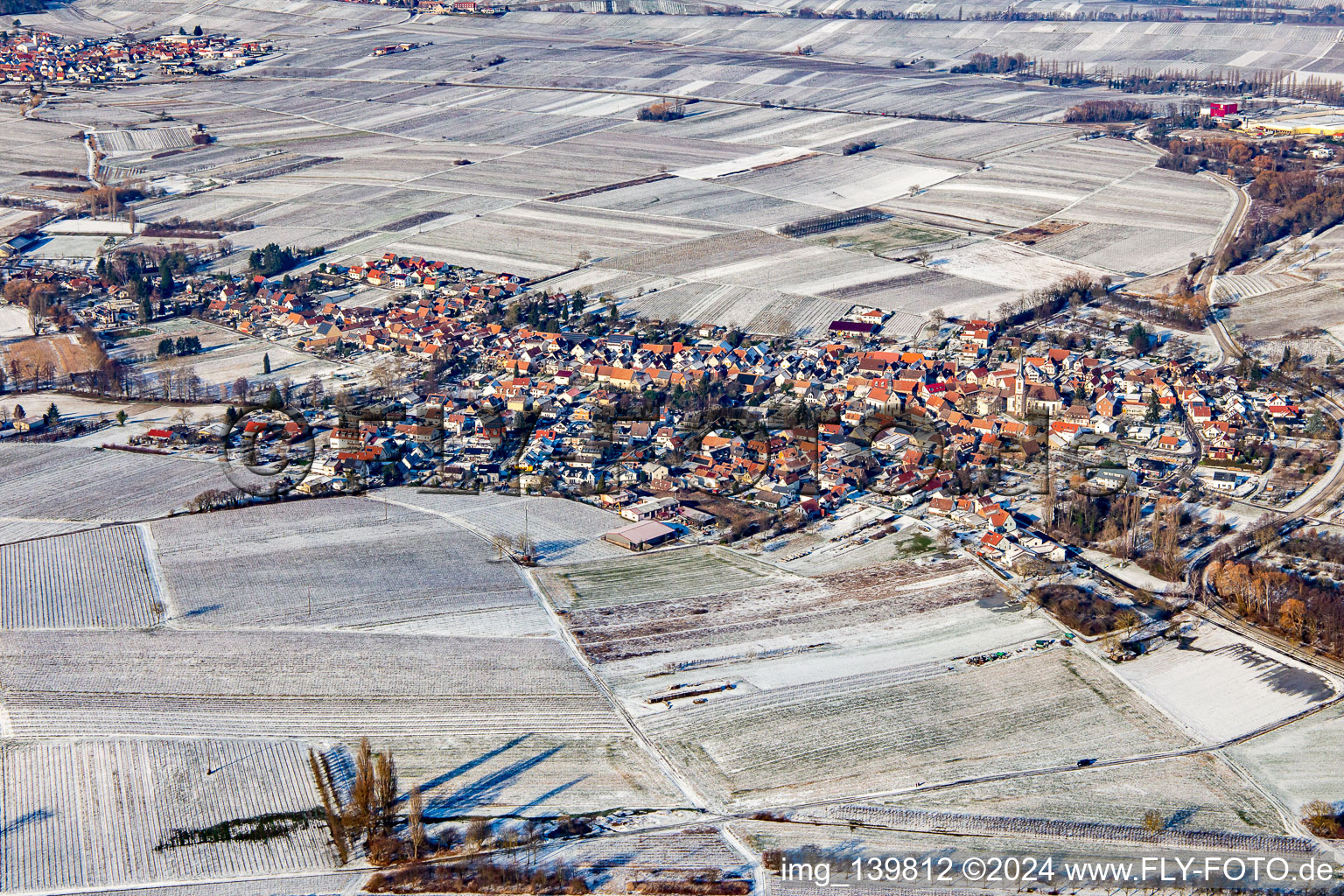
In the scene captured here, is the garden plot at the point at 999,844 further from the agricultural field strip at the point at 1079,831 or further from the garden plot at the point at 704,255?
the garden plot at the point at 704,255

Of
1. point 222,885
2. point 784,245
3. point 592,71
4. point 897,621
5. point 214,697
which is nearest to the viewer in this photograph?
point 222,885

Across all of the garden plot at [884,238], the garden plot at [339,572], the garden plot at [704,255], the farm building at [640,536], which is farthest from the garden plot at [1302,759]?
the garden plot at [884,238]

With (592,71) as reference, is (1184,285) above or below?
below

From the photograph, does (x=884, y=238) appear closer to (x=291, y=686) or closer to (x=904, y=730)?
(x=904, y=730)

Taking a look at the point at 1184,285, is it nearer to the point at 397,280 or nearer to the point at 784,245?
the point at 784,245

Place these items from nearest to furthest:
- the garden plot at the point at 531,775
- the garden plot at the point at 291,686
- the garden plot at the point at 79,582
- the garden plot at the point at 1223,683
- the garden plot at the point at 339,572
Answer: the garden plot at the point at 531,775 → the garden plot at the point at 291,686 → the garden plot at the point at 1223,683 → the garden plot at the point at 79,582 → the garden plot at the point at 339,572

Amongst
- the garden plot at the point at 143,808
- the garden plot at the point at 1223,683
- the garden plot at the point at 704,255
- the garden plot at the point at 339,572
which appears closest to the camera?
the garden plot at the point at 143,808

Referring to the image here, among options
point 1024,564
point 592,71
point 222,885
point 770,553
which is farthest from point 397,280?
point 592,71
